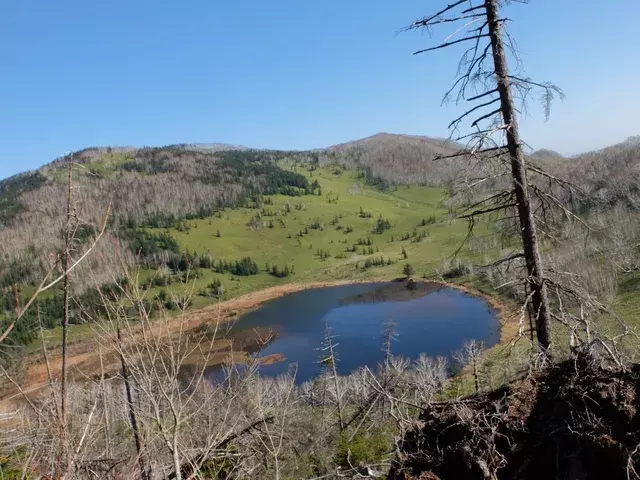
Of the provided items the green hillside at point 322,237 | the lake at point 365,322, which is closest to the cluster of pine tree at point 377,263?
the green hillside at point 322,237

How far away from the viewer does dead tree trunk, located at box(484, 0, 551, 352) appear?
20.3 ft

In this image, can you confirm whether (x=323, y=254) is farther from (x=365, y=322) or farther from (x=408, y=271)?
(x=365, y=322)

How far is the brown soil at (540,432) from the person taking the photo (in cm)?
371

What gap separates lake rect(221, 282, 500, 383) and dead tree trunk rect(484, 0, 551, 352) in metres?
35.8

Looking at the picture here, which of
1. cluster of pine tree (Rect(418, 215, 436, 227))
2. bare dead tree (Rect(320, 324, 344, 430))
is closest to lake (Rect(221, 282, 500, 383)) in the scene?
bare dead tree (Rect(320, 324, 344, 430))

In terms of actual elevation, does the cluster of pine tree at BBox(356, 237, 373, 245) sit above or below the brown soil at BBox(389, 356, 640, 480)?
below

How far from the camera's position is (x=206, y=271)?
115 metres

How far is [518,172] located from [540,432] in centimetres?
365

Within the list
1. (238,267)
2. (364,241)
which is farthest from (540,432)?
(364,241)

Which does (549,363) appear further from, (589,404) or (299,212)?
(299,212)

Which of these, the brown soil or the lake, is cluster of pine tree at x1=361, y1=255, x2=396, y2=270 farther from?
the brown soil

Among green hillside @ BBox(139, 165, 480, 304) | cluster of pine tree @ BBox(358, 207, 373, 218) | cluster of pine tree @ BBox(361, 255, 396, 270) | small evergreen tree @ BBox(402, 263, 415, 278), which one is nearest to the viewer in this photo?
small evergreen tree @ BBox(402, 263, 415, 278)

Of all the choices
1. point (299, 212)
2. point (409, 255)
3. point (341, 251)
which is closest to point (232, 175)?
point (299, 212)

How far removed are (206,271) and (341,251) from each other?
38007 millimetres
